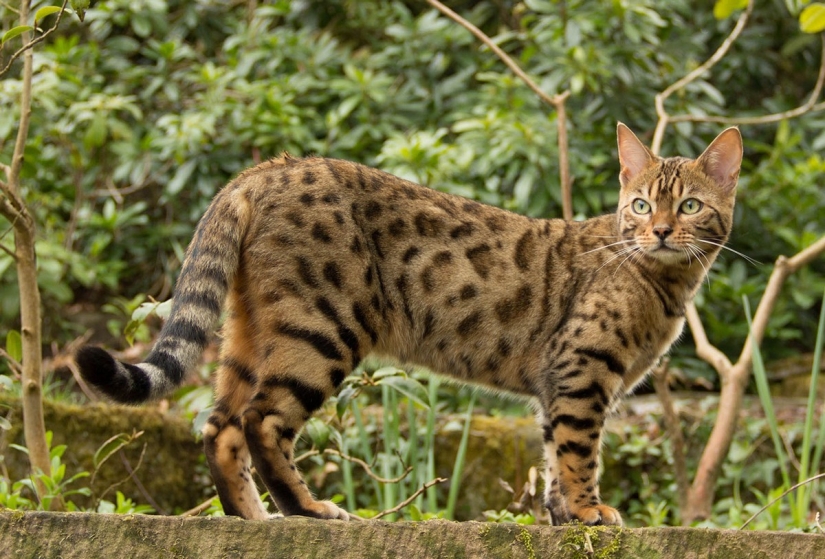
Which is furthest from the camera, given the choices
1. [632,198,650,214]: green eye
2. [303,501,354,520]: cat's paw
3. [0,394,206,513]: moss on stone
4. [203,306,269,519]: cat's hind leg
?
[0,394,206,513]: moss on stone

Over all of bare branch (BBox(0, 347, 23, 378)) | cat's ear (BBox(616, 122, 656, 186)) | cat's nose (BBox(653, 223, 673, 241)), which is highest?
cat's ear (BBox(616, 122, 656, 186))

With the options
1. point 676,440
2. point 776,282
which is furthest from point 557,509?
point 776,282

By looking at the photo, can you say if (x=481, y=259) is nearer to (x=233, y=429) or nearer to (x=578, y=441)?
(x=578, y=441)

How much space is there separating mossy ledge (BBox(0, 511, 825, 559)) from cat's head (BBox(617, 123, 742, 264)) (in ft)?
5.90

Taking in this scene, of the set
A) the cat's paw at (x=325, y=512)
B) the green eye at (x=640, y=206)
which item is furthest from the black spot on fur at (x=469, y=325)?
the cat's paw at (x=325, y=512)

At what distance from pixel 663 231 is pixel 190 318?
226 centimetres

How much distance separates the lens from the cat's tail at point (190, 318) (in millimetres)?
3371

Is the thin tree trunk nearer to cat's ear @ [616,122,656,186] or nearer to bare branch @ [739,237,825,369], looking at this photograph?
cat's ear @ [616,122,656,186]

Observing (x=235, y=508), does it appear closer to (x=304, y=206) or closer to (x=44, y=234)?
(x=304, y=206)

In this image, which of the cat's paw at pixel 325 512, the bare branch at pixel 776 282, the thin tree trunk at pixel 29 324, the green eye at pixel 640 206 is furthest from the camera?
the bare branch at pixel 776 282

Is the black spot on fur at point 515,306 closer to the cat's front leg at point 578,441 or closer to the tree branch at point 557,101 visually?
the cat's front leg at point 578,441

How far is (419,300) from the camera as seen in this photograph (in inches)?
176

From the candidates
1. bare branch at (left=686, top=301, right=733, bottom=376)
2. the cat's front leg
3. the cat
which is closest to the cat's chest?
the cat

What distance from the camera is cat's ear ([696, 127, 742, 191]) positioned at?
15.9ft
